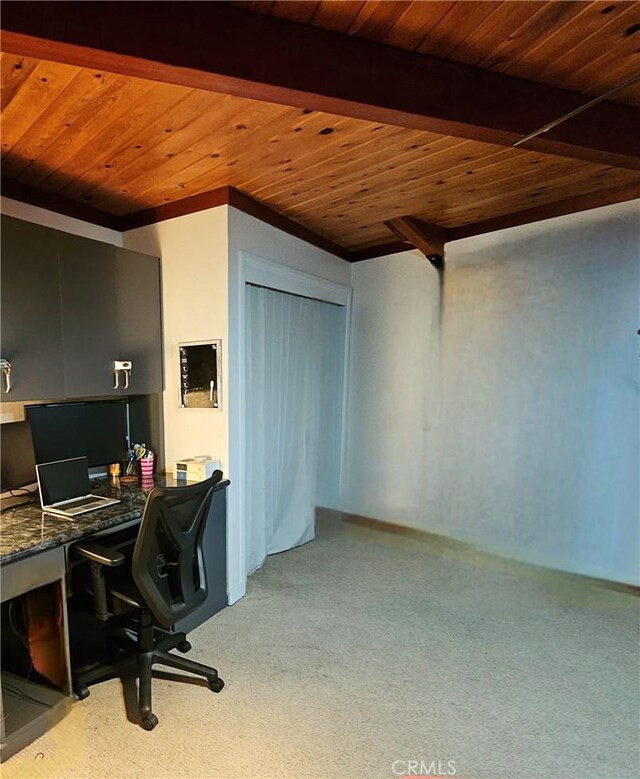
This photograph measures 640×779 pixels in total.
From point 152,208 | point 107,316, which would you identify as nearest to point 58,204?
point 152,208

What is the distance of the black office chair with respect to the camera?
180 centimetres

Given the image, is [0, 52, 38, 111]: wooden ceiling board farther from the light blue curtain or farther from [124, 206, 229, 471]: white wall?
the light blue curtain

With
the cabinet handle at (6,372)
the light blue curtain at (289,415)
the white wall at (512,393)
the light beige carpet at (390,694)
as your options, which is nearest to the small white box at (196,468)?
the light blue curtain at (289,415)

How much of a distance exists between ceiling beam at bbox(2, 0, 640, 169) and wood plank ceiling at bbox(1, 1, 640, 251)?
0.20 ft

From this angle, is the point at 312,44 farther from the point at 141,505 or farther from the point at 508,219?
the point at 508,219

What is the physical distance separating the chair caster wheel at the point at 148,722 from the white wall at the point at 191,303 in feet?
4.12

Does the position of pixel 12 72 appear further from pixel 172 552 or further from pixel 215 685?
pixel 215 685

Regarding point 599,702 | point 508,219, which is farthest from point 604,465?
point 508,219

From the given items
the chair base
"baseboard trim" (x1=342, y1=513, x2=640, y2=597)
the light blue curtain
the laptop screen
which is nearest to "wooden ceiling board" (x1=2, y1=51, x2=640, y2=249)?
the light blue curtain

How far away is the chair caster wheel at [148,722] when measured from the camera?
1.79 metres

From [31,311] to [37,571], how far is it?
1.18 m

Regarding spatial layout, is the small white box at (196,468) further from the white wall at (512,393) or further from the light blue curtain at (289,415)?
the white wall at (512,393)

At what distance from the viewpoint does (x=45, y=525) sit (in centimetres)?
194

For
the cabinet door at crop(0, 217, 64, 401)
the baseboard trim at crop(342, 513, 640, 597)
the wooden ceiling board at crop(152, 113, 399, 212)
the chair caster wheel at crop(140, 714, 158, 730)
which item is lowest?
the chair caster wheel at crop(140, 714, 158, 730)
